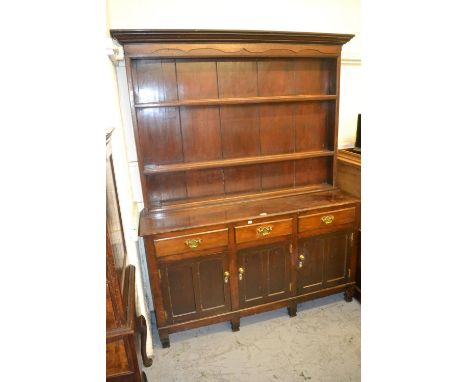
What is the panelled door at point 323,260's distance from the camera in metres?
2.23

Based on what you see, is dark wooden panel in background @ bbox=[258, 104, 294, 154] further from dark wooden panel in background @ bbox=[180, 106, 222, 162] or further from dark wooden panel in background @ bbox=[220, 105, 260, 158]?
dark wooden panel in background @ bbox=[180, 106, 222, 162]

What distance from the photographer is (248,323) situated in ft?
7.55

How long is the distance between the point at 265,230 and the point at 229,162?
1.87 ft

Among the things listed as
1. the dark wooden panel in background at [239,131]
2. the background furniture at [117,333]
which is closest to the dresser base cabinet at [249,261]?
the dark wooden panel in background at [239,131]

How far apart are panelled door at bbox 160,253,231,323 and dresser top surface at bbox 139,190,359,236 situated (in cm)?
25

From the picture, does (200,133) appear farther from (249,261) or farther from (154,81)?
(249,261)

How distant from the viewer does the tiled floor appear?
1865mm

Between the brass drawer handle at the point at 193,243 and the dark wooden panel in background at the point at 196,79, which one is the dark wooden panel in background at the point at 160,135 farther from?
the brass drawer handle at the point at 193,243

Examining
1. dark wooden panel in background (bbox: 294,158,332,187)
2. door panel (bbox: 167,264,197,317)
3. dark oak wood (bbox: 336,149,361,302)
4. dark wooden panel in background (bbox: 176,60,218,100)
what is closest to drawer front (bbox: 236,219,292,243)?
door panel (bbox: 167,264,197,317)

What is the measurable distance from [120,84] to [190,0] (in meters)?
0.77

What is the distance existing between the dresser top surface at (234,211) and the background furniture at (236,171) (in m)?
0.01

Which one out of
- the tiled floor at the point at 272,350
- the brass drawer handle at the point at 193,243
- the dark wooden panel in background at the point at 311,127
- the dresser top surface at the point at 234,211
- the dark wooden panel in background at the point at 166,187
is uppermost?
the dark wooden panel in background at the point at 311,127
